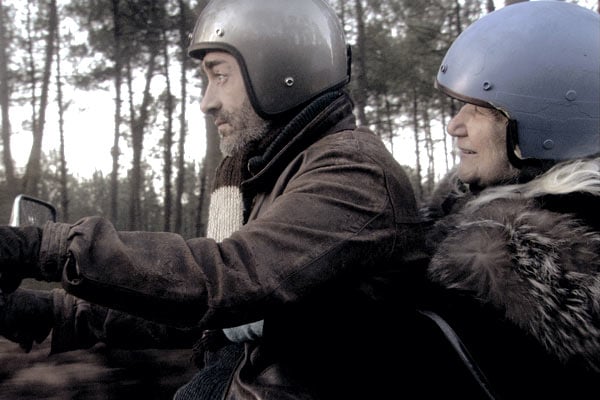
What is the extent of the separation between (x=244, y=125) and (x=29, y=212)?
81 centimetres

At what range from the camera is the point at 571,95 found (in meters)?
2.17

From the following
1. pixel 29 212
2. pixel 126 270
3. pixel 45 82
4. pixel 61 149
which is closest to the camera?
pixel 126 270

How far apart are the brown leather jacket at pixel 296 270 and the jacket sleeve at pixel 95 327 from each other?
0.69 meters

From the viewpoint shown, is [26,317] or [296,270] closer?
[296,270]

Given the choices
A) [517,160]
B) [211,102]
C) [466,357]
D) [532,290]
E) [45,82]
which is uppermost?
[45,82]

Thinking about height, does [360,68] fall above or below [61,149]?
above

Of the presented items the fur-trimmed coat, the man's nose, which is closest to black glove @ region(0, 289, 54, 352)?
the man's nose

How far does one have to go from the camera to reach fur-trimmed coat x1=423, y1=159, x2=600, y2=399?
147 cm

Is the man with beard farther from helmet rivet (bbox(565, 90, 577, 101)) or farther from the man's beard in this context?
helmet rivet (bbox(565, 90, 577, 101))

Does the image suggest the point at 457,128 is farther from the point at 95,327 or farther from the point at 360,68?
the point at 360,68

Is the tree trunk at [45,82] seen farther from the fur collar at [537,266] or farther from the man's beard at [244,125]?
the fur collar at [537,266]

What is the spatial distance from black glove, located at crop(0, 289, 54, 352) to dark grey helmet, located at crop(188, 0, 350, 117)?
1.15 m

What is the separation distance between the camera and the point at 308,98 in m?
2.26

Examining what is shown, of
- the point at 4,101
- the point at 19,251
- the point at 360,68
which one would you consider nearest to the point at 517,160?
the point at 19,251
